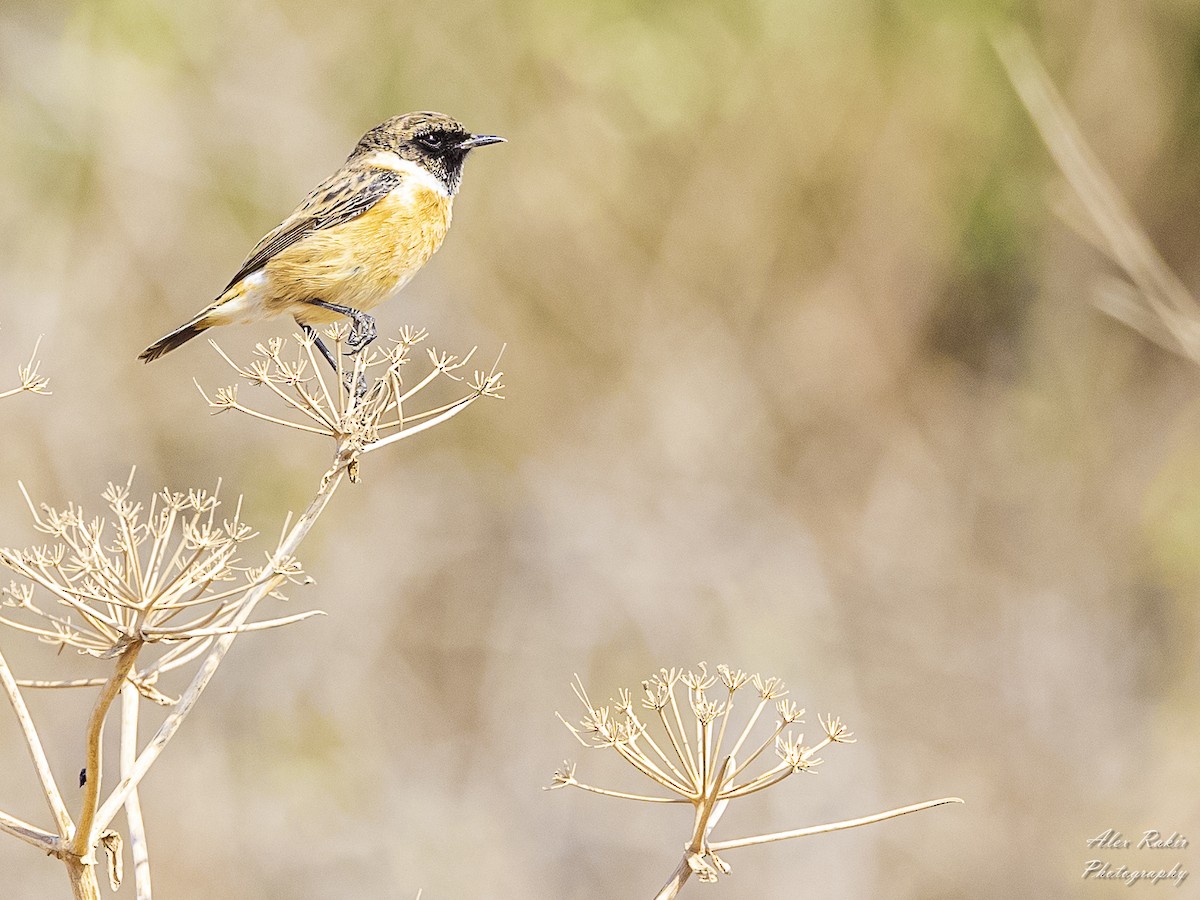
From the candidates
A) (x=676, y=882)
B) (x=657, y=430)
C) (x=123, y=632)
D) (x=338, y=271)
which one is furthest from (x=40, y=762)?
(x=657, y=430)

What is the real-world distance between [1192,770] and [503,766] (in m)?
4.24

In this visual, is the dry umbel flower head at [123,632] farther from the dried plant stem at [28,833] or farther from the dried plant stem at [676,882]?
the dried plant stem at [676,882]

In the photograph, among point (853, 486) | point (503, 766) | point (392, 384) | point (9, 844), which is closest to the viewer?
point (392, 384)

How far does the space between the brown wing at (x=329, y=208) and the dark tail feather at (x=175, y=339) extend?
0.72ft

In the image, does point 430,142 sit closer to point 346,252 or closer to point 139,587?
point 346,252

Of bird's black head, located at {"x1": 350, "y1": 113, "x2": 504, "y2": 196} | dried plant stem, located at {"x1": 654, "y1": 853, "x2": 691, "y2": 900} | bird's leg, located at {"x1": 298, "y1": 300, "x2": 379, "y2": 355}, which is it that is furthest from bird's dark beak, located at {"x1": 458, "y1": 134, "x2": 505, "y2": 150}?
dried plant stem, located at {"x1": 654, "y1": 853, "x2": 691, "y2": 900}

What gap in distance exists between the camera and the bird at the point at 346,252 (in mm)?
4652

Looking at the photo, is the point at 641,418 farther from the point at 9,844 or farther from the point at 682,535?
the point at 9,844

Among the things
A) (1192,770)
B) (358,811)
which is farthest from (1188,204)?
(358,811)

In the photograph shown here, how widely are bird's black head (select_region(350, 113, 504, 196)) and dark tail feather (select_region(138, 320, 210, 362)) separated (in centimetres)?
106

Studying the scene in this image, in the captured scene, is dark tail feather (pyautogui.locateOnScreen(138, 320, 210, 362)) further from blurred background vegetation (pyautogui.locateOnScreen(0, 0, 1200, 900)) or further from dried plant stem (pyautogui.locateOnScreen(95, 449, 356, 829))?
blurred background vegetation (pyautogui.locateOnScreen(0, 0, 1200, 900))

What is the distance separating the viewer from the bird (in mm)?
4652

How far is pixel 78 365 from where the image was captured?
859cm

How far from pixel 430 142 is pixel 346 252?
76cm
